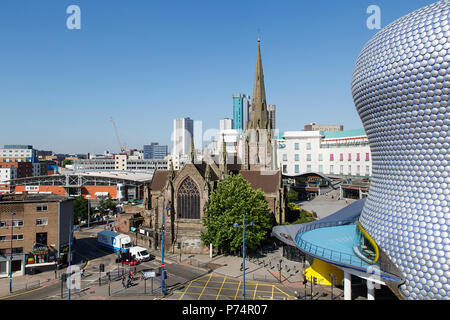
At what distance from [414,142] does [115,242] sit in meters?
43.9

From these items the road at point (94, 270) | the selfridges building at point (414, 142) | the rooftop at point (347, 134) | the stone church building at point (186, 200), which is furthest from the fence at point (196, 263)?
the rooftop at point (347, 134)

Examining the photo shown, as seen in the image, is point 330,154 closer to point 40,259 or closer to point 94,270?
point 94,270

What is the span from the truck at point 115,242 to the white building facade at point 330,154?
2443 inches

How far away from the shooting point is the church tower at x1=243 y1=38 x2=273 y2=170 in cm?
7812

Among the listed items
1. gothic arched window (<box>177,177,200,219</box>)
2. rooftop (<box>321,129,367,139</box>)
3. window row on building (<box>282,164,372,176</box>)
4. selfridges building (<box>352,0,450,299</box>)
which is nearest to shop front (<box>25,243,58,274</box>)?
gothic arched window (<box>177,177,200,219</box>)

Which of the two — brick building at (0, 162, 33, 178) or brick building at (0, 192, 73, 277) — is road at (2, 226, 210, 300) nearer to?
brick building at (0, 192, 73, 277)

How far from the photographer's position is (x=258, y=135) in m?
78.4

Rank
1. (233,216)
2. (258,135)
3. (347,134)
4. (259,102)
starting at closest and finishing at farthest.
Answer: (233,216)
(258,135)
(259,102)
(347,134)

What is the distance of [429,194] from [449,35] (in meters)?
13.5

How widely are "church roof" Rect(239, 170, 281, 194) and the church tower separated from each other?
10140mm

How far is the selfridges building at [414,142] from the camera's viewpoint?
26906 millimetres

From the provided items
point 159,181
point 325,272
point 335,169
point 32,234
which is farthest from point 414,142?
point 335,169

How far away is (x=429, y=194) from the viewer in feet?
93.2

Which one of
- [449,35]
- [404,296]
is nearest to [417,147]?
[449,35]
